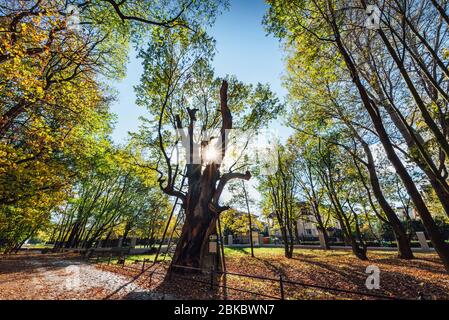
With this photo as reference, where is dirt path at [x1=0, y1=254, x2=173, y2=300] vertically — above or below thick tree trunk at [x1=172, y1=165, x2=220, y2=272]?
below

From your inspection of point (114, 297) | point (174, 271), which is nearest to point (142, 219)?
point (174, 271)

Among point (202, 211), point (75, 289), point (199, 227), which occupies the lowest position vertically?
point (75, 289)

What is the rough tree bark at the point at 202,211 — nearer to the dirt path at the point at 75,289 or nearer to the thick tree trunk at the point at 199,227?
→ the thick tree trunk at the point at 199,227

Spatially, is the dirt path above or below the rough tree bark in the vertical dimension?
below

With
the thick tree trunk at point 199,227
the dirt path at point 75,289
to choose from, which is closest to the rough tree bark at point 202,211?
the thick tree trunk at point 199,227

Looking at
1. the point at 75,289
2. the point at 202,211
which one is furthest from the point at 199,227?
the point at 75,289

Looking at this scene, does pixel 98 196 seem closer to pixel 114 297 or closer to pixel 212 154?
pixel 212 154

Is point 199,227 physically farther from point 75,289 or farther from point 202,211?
point 75,289

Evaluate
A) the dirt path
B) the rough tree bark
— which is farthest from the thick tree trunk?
the dirt path

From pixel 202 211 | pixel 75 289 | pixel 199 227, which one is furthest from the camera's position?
pixel 202 211

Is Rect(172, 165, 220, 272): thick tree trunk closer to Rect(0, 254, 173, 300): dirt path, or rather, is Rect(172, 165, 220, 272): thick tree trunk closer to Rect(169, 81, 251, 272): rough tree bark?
Rect(169, 81, 251, 272): rough tree bark

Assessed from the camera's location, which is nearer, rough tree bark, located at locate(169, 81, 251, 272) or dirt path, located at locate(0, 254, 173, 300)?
dirt path, located at locate(0, 254, 173, 300)

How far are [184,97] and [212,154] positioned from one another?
4575mm
